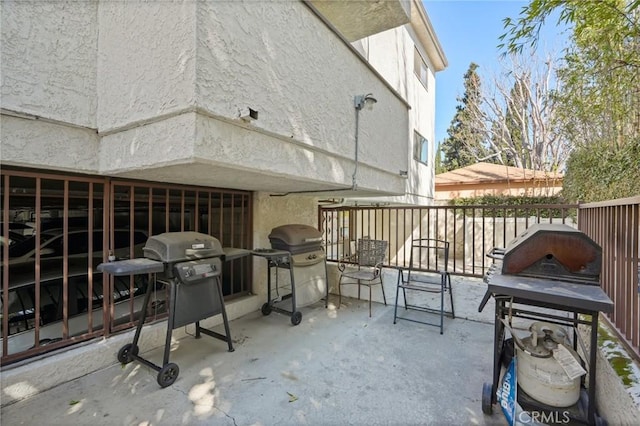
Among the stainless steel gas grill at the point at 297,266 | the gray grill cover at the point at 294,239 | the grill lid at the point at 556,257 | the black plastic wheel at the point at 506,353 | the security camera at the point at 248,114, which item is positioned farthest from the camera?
the gray grill cover at the point at 294,239

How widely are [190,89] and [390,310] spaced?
5.32 metres

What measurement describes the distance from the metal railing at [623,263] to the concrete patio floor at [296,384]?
4.75 ft

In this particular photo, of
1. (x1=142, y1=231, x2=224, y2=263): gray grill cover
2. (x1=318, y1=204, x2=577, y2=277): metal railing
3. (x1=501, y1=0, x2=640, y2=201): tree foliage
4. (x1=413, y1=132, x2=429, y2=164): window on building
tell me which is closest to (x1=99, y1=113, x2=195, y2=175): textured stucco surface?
(x1=142, y1=231, x2=224, y2=263): gray grill cover

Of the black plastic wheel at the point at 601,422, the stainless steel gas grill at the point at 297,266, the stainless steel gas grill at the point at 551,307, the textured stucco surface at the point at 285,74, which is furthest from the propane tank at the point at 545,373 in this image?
the stainless steel gas grill at the point at 297,266

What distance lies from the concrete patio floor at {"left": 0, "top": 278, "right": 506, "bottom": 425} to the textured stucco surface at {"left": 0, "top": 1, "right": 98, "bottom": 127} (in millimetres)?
3059

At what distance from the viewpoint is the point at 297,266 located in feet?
18.9

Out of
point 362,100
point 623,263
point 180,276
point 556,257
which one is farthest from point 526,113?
point 180,276

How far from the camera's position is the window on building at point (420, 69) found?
12180 millimetres

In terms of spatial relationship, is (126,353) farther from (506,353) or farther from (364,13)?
(364,13)

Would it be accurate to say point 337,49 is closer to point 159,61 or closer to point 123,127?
point 159,61

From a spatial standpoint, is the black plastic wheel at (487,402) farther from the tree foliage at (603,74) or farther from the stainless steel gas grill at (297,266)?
the tree foliage at (603,74)

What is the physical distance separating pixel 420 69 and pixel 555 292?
12781mm

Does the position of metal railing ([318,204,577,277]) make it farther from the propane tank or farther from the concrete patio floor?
the propane tank

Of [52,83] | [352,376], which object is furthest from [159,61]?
[352,376]
